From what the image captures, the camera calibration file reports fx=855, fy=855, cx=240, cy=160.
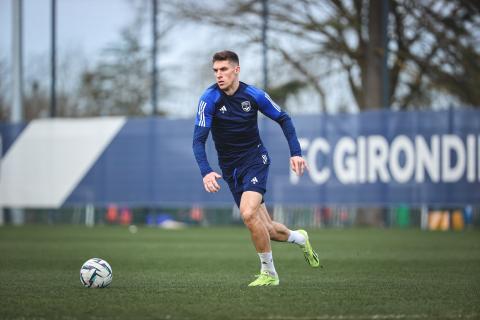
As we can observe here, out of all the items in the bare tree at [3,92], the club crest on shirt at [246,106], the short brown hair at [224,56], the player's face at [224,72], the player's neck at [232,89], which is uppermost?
the bare tree at [3,92]

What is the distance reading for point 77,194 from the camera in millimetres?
23422

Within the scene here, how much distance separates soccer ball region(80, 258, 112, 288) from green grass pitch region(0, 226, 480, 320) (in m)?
0.13

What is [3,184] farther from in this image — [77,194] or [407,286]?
[407,286]

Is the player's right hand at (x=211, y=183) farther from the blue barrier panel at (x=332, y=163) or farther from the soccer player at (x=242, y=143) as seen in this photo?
the blue barrier panel at (x=332, y=163)

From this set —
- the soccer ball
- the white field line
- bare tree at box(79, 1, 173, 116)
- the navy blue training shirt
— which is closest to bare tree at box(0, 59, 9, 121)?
bare tree at box(79, 1, 173, 116)

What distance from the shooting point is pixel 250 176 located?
8.38 m

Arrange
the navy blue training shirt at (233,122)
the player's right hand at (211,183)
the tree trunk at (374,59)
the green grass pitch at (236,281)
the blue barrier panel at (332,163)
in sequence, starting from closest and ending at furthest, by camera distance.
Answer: the green grass pitch at (236,281)
the player's right hand at (211,183)
the navy blue training shirt at (233,122)
the blue barrier panel at (332,163)
the tree trunk at (374,59)

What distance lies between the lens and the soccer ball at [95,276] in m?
7.95

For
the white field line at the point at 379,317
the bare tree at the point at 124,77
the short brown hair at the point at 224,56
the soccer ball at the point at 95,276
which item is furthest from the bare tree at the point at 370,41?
the white field line at the point at 379,317

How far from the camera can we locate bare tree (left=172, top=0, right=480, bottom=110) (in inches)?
952

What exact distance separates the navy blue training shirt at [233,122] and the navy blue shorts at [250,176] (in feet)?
0.26

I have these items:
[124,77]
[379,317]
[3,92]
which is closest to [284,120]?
[379,317]

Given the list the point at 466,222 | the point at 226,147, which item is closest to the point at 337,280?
the point at 226,147

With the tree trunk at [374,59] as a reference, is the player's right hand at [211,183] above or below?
below
